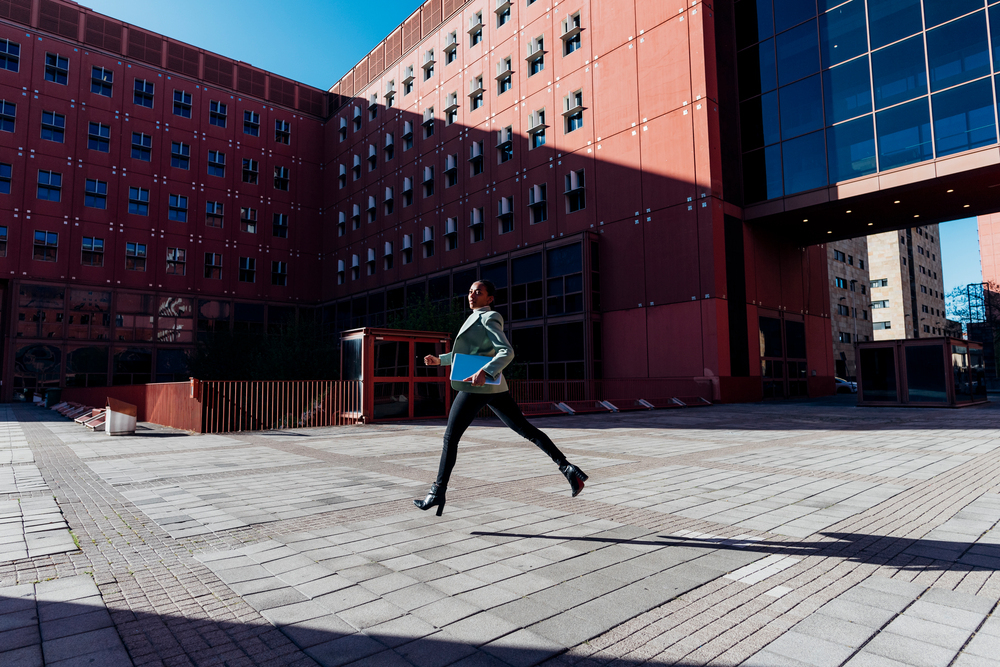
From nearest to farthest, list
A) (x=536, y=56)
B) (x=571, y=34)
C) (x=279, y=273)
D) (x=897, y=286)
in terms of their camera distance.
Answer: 1. (x=571, y=34)
2. (x=536, y=56)
3. (x=279, y=273)
4. (x=897, y=286)

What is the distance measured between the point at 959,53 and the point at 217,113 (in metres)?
→ 40.9

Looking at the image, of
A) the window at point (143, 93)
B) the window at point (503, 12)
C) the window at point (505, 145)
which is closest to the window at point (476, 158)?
the window at point (505, 145)

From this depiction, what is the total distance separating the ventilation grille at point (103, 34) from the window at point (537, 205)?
29013mm

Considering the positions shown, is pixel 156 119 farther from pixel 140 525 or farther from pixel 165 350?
pixel 140 525

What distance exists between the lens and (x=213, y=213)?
39250 mm

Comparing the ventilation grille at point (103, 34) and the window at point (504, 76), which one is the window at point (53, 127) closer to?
the ventilation grille at point (103, 34)

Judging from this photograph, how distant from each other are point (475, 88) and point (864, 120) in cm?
1972

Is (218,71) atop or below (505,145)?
atop

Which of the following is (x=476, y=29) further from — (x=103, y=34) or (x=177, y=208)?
(x=103, y=34)

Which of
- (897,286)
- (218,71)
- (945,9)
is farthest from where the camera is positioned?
(897,286)

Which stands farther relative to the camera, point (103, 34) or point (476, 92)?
point (103, 34)

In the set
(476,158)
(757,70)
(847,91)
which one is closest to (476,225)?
(476,158)

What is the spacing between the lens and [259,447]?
9992 millimetres

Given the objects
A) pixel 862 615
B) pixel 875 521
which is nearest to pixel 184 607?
pixel 862 615
